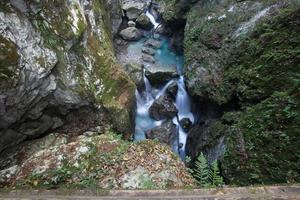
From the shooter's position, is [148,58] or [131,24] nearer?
[148,58]

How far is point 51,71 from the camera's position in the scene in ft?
24.4

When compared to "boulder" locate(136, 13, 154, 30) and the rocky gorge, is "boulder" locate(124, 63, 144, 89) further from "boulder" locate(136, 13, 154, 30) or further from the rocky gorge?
"boulder" locate(136, 13, 154, 30)

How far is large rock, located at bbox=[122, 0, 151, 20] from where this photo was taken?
19047 millimetres

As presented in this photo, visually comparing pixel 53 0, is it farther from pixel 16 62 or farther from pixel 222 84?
pixel 222 84

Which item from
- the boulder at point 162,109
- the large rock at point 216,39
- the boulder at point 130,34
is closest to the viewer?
the large rock at point 216,39

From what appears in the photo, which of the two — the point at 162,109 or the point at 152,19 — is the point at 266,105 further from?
the point at 152,19

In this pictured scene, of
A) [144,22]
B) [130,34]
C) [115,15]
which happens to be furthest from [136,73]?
[144,22]

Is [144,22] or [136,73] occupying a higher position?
[144,22]

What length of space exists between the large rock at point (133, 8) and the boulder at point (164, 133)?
9.53 meters

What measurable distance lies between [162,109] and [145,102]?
1.10 meters

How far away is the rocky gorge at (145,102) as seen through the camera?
587 centimetres

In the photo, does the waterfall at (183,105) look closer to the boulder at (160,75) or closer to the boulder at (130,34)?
the boulder at (160,75)

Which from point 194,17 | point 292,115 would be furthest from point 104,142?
point 194,17

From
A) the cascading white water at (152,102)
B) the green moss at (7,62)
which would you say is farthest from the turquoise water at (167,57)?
the green moss at (7,62)
